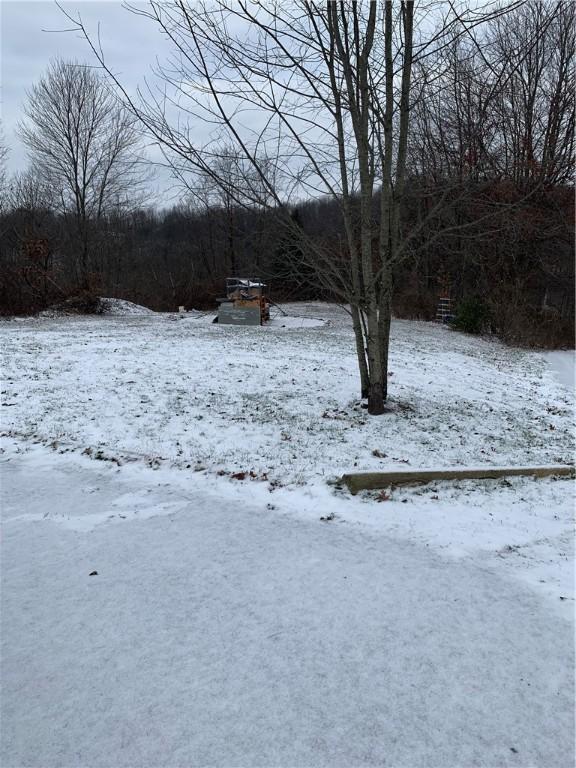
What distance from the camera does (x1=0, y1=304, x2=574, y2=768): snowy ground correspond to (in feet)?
6.62

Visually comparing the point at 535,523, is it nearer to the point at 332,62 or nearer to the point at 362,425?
the point at 362,425

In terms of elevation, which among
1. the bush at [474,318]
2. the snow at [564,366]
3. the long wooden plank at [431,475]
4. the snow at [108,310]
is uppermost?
the snow at [108,310]

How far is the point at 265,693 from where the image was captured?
7.18 ft

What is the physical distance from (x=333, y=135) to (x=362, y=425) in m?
3.33

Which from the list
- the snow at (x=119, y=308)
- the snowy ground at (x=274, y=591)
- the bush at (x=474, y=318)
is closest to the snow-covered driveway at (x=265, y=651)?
the snowy ground at (x=274, y=591)

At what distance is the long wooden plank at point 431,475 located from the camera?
421cm

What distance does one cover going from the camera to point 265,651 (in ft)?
7.97

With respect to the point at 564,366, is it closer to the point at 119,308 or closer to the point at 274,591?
the point at 274,591

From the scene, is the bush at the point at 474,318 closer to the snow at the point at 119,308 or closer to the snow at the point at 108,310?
the snow at the point at 108,310

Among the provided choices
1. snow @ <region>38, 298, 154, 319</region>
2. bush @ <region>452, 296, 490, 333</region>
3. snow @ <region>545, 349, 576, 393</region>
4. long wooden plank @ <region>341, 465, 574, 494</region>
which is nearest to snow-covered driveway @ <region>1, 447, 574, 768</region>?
long wooden plank @ <region>341, 465, 574, 494</region>

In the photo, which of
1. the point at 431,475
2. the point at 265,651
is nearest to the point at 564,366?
the point at 431,475

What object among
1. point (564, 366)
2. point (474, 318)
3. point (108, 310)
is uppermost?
point (108, 310)

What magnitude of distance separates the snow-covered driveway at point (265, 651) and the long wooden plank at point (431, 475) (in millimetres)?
618

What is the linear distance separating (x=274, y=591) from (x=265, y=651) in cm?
48
